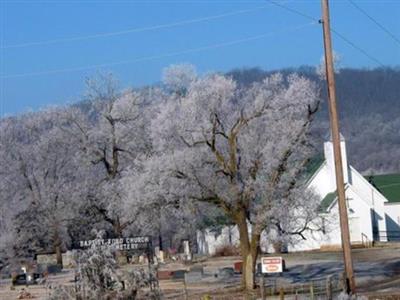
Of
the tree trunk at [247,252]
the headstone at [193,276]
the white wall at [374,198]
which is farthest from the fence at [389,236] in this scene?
the tree trunk at [247,252]

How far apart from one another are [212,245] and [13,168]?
58.7 ft

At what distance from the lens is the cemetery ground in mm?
39938

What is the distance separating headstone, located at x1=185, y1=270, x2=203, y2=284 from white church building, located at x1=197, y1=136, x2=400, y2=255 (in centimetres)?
1724

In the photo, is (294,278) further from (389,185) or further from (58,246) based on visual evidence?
(389,185)

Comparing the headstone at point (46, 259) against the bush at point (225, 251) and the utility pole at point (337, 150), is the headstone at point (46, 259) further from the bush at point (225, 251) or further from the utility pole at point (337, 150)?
the utility pole at point (337, 150)

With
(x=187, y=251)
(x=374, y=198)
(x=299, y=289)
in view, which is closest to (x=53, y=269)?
(x=187, y=251)

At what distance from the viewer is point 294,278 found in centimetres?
A: 4912

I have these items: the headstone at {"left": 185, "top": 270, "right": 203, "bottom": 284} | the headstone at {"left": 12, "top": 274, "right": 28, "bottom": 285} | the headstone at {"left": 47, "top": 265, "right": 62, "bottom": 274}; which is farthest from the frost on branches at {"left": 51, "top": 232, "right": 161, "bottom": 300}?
the headstone at {"left": 47, "top": 265, "right": 62, "bottom": 274}

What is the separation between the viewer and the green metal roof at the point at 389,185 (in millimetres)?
81756

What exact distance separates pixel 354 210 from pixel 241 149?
34950 mm

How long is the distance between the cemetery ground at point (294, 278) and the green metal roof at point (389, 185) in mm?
11625

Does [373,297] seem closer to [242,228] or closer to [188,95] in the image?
[242,228]

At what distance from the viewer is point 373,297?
32844 millimetres

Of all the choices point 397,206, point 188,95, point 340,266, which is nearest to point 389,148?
point 397,206
